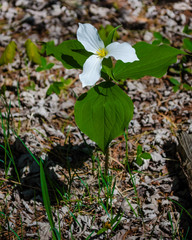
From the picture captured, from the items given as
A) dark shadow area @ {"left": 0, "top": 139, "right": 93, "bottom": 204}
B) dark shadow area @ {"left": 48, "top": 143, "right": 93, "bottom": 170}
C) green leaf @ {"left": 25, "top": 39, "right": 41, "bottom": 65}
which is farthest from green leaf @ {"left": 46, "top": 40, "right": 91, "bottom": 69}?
green leaf @ {"left": 25, "top": 39, "right": 41, "bottom": 65}

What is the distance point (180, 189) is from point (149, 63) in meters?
1.05

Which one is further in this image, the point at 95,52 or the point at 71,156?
the point at 71,156

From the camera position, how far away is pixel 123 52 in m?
1.34

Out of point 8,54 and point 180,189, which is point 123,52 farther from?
point 8,54

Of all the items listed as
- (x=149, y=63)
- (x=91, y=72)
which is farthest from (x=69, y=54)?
(x=149, y=63)

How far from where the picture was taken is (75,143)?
230 centimetres

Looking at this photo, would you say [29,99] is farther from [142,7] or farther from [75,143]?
[142,7]

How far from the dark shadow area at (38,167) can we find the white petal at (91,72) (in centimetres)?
72

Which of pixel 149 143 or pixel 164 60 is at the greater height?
pixel 164 60

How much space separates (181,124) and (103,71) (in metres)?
1.19

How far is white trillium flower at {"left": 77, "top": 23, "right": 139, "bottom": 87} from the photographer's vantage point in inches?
52.0

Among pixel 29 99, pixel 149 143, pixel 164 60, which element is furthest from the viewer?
pixel 29 99

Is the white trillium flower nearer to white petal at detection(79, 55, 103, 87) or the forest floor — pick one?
white petal at detection(79, 55, 103, 87)

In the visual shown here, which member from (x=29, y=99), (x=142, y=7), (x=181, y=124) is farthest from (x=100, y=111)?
(x=142, y=7)
